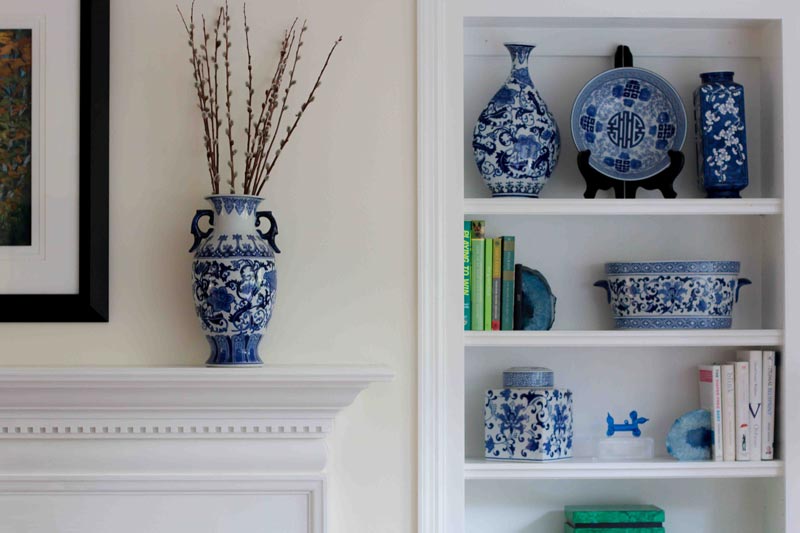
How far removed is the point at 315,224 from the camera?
2.10m

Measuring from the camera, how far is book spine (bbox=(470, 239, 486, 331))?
2.13m

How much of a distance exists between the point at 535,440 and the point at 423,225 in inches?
20.2

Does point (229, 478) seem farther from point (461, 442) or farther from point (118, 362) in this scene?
point (461, 442)

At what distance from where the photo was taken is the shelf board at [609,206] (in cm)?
211

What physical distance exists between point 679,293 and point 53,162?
134cm

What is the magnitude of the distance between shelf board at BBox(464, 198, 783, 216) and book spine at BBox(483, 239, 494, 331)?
0.29 ft

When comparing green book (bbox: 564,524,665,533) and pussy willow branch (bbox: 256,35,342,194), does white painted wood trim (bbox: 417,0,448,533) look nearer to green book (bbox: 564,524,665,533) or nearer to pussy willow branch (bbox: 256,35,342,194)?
pussy willow branch (bbox: 256,35,342,194)

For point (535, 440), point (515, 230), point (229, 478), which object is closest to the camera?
point (229, 478)

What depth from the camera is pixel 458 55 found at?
2.11 meters

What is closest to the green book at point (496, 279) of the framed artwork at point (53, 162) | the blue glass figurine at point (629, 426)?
the blue glass figurine at point (629, 426)

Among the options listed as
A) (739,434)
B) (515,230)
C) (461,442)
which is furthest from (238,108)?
(739,434)

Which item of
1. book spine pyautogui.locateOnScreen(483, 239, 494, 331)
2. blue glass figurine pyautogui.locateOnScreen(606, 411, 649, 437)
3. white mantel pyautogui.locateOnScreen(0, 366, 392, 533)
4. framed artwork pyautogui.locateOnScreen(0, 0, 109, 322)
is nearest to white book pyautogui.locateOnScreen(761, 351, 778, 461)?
blue glass figurine pyautogui.locateOnScreen(606, 411, 649, 437)

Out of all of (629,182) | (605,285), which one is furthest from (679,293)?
(629,182)

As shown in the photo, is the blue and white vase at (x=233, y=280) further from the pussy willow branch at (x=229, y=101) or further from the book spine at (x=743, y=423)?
the book spine at (x=743, y=423)
